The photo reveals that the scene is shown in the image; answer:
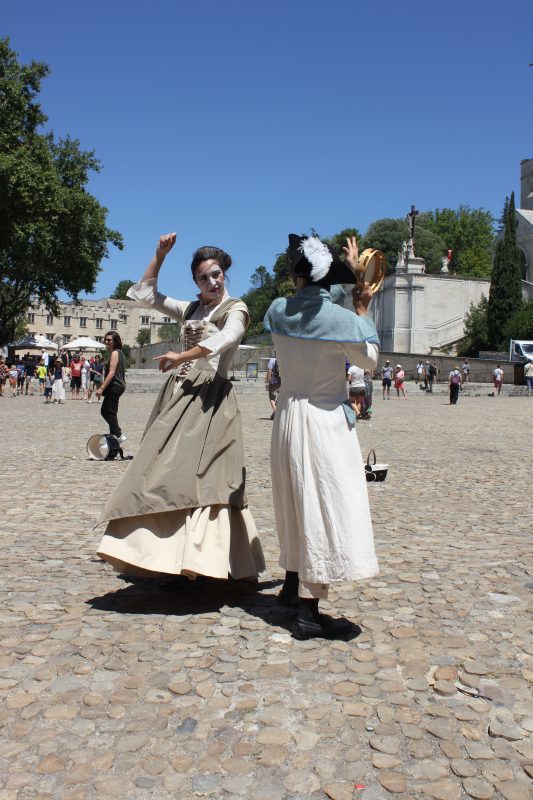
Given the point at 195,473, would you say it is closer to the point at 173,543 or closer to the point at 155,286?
the point at 173,543

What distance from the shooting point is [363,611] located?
14.7 ft

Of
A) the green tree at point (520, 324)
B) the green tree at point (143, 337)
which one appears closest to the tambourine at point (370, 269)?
the green tree at point (520, 324)

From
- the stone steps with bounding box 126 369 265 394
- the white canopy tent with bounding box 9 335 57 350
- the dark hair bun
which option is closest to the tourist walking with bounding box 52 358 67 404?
the stone steps with bounding box 126 369 265 394

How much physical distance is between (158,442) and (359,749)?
83.9 inches

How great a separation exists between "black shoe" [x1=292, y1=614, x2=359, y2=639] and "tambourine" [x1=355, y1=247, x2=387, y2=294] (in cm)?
177

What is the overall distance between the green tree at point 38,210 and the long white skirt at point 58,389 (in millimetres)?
12276

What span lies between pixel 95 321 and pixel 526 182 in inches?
3176

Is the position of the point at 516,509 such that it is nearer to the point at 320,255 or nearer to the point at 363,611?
the point at 363,611

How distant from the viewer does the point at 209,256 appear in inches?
190

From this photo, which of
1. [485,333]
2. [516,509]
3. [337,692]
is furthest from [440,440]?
[485,333]

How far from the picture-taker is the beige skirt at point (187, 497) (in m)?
4.25

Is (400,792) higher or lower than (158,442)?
lower

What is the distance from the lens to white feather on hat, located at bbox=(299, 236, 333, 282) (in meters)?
4.03

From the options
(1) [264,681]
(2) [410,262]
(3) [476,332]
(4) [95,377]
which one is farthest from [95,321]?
(1) [264,681]
